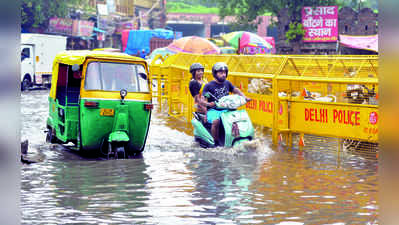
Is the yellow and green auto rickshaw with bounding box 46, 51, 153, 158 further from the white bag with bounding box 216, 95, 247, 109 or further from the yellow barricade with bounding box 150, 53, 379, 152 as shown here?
the yellow barricade with bounding box 150, 53, 379, 152

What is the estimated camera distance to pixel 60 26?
45469 millimetres

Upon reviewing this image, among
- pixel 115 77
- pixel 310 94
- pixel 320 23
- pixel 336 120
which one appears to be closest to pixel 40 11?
pixel 320 23

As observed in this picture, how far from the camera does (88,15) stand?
52.3 metres

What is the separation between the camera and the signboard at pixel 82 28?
47347 millimetres

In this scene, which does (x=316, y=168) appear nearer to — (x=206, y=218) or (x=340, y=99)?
(x=340, y=99)

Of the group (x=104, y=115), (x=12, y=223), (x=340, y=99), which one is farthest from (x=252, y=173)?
(x=12, y=223)

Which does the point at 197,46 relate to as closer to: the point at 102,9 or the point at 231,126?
the point at 102,9

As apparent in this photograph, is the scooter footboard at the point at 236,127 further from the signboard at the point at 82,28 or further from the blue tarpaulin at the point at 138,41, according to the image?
the blue tarpaulin at the point at 138,41

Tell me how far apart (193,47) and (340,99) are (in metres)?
23.3

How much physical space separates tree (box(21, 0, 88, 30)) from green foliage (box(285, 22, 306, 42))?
667 inches

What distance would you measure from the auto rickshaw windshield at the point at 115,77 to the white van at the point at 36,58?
20.5 m

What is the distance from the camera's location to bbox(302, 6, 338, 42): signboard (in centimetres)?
3747

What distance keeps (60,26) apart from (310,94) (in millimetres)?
36000

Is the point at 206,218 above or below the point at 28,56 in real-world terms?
below
